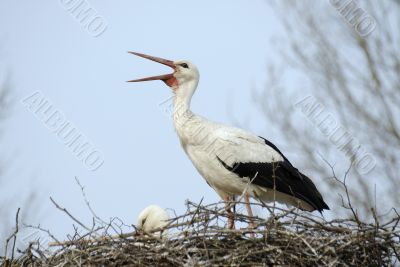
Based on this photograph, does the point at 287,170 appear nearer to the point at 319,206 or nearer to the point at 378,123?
the point at 319,206

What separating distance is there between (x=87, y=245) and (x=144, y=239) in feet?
1.26

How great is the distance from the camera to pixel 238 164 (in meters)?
6.60

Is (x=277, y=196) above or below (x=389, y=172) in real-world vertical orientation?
below

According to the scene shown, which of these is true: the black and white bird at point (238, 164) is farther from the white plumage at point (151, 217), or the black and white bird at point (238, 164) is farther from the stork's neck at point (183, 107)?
the white plumage at point (151, 217)

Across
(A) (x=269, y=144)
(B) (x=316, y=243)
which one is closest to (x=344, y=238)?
(B) (x=316, y=243)

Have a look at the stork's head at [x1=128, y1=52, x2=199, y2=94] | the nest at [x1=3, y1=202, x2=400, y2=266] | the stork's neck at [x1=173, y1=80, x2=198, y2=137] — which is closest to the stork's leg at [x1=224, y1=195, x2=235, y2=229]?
the nest at [x1=3, y1=202, x2=400, y2=266]

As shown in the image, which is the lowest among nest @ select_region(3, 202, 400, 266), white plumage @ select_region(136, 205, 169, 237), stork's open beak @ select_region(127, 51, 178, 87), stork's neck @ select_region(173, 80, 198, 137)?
nest @ select_region(3, 202, 400, 266)

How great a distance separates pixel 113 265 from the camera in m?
4.96

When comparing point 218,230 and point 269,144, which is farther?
point 269,144

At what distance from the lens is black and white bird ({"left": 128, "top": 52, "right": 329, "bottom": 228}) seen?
6.59m

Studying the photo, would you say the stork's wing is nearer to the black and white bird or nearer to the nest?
the black and white bird

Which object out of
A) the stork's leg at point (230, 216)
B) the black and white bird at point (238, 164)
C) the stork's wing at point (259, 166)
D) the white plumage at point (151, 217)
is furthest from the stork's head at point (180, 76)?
the stork's leg at point (230, 216)

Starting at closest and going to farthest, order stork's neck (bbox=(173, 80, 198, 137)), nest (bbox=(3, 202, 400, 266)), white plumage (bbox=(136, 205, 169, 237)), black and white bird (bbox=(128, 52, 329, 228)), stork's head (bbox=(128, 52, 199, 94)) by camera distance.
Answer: nest (bbox=(3, 202, 400, 266)) < white plumage (bbox=(136, 205, 169, 237)) < black and white bird (bbox=(128, 52, 329, 228)) < stork's neck (bbox=(173, 80, 198, 137)) < stork's head (bbox=(128, 52, 199, 94))

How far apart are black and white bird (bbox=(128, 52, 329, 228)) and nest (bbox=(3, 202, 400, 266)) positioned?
1377mm
